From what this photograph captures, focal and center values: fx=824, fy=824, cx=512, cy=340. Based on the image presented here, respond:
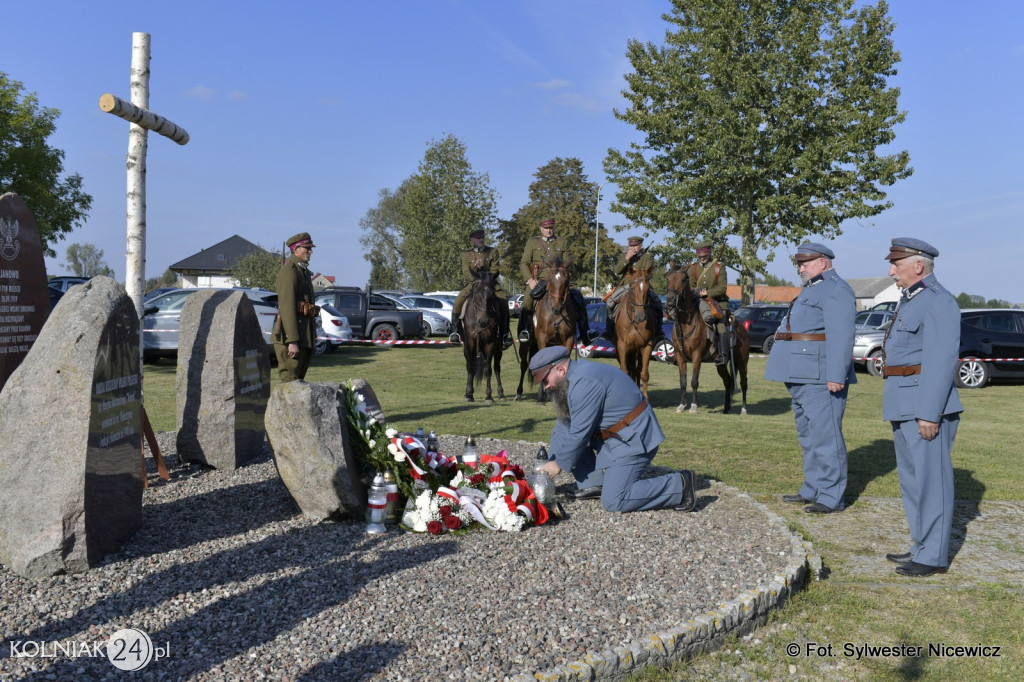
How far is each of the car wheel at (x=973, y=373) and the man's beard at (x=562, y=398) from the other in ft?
52.9

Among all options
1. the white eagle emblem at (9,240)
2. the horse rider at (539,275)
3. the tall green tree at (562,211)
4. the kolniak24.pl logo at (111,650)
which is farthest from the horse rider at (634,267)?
the tall green tree at (562,211)

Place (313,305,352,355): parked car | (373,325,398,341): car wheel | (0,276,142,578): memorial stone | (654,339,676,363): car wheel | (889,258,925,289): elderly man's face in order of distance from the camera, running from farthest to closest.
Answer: (373,325,398,341): car wheel
(313,305,352,355): parked car
(654,339,676,363): car wheel
(889,258,925,289): elderly man's face
(0,276,142,578): memorial stone

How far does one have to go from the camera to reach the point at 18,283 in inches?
251

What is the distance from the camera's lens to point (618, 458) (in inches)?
249

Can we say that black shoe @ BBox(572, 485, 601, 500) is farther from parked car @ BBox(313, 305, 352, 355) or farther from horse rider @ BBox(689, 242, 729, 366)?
parked car @ BBox(313, 305, 352, 355)

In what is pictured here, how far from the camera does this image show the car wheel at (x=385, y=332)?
26688 mm

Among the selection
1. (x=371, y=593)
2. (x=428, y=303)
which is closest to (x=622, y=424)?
(x=371, y=593)

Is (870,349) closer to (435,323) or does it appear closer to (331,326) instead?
(331,326)

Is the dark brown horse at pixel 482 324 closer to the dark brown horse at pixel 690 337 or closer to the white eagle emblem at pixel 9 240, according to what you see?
the dark brown horse at pixel 690 337

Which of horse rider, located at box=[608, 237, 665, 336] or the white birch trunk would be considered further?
horse rider, located at box=[608, 237, 665, 336]

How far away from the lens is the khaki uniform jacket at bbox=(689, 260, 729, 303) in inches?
555

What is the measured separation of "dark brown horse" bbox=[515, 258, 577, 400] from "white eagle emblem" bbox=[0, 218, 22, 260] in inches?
316

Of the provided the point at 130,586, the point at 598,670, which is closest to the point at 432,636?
the point at 598,670

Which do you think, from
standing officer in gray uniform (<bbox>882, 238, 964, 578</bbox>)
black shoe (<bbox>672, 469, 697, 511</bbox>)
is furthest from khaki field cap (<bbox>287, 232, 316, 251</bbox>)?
standing officer in gray uniform (<bbox>882, 238, 964, 578</bbox>)
